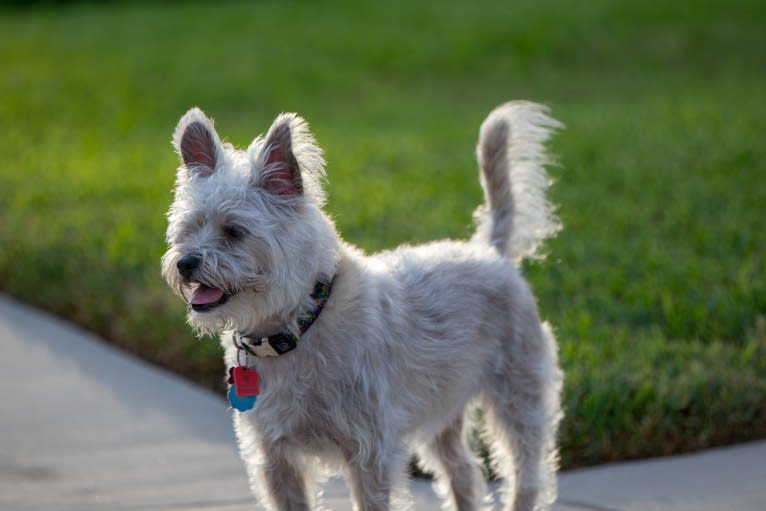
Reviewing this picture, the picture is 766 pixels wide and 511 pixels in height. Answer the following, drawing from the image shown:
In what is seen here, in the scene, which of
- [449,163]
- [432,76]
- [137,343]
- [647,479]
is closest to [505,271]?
[647,479]

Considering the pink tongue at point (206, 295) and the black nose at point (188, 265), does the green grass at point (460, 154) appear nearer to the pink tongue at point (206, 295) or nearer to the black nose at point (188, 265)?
the pink tongue at point (206, 295)

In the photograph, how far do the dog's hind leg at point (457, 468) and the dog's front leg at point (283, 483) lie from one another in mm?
906

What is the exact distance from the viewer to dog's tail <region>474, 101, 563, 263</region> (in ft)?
17.0

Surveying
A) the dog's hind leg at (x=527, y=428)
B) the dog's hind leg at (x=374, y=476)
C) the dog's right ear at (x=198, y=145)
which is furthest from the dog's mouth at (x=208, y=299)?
the dog's hind leg at (x=527, y=428)

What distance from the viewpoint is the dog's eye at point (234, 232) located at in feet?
12.9

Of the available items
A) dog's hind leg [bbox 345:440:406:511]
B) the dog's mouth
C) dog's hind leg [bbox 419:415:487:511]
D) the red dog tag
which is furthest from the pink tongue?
dog's hind leg [bbox 419:415:487:511]

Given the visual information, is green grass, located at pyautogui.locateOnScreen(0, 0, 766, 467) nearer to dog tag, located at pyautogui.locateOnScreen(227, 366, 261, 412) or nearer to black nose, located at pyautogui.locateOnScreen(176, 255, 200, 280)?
dog tag, located at pyautogui.locateOnScreen(227, 366, 261, 412)

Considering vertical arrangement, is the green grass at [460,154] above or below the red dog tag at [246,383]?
above

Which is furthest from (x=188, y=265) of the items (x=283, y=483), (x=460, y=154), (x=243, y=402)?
(x=460, y=154)

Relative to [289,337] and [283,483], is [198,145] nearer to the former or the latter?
[289,337]

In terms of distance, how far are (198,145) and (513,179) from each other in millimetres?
1632

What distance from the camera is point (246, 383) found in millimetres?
4121

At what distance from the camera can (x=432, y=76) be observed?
56.5 ft

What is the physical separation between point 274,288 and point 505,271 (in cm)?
128
